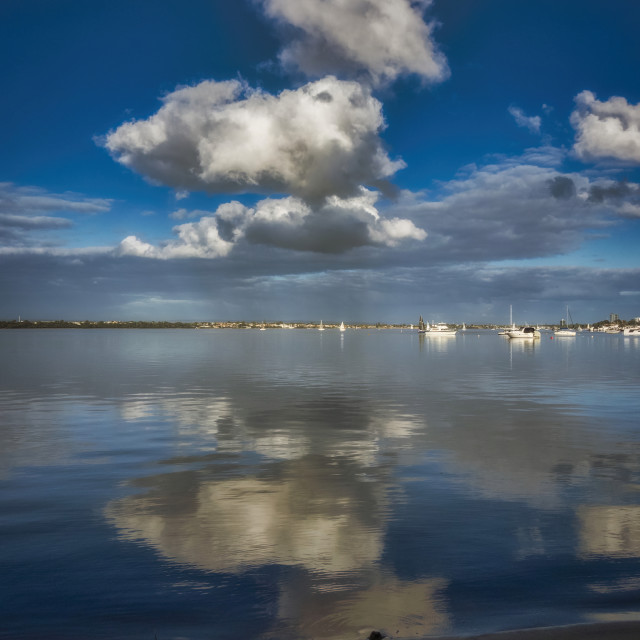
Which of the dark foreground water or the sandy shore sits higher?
the sandy shore

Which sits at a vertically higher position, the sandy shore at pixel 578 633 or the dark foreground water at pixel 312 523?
the sandy shore at pixel 578 633

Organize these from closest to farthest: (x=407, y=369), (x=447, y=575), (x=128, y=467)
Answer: (x=447, y=575) → (x=128, y=467) → (x=407, y=369)

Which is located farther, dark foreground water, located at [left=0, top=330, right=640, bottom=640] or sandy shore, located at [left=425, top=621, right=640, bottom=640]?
dark foreground water, located at [left=0, top=330, right=640, bottom=640]

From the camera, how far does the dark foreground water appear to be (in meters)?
8.95

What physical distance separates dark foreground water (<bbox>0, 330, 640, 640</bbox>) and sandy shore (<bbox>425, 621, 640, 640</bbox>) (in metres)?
0.36

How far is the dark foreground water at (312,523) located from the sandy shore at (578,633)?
360mm

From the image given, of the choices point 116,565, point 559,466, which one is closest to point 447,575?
point 116,565

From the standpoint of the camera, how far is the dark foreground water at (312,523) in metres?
8.95

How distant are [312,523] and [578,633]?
20.6 feet

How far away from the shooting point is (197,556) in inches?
437

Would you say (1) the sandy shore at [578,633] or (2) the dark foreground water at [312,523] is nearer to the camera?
(1) the sandy shore at [578,633]

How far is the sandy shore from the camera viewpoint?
7.82m

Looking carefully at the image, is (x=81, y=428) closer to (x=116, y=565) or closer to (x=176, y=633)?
(x=116, y=565)

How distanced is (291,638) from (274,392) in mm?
32184
